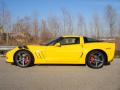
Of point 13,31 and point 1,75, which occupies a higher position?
point 13,31

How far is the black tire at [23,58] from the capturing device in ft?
34.6

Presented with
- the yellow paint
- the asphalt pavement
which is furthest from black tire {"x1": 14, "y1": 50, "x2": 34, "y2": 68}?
the asphalt pavement

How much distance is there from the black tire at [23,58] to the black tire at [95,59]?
2.21 metres

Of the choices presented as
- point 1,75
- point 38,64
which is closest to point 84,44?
point 38,64

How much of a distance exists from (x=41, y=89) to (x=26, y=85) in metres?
0.61

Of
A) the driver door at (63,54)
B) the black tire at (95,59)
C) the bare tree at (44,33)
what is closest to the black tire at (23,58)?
the driver door at (63,54)

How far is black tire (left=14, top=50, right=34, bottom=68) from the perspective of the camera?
10531mm

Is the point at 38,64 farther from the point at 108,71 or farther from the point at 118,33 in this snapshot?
the point at 118,33

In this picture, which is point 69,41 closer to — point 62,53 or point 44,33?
point 62,53

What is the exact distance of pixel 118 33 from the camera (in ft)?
121

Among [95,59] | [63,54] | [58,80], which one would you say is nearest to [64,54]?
[63,54]

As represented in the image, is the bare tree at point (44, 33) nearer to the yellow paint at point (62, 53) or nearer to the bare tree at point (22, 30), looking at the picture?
the bare tree at point (22, 30)

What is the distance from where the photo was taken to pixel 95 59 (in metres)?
10.6

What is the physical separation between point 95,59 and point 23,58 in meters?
2.78
